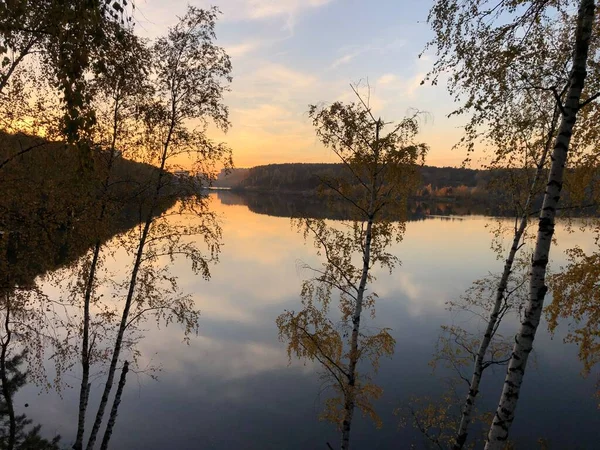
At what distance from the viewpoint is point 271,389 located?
813 inches

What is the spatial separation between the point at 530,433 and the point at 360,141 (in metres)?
16.1

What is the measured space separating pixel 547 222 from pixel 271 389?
18588 mm

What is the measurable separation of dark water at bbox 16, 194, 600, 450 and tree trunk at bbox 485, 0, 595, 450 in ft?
37.5

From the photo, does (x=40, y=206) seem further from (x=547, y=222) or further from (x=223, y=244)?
(x=547, y=222)

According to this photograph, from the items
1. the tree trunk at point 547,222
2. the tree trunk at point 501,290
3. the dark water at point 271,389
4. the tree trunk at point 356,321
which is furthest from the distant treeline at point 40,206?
the tree trunk at point 501,290

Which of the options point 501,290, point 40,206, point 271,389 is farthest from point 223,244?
point 271,389

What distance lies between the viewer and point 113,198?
10602 millimetres

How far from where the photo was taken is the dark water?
17000 millimetres

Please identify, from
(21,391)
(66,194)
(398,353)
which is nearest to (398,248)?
(398,353)

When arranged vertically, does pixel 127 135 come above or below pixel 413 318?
above

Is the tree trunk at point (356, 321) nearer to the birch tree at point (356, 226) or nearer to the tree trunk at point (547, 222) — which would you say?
the birch tree at point (356, 226)

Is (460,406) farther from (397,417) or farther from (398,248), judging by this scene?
(398,248)

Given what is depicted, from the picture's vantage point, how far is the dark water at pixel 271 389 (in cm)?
1700

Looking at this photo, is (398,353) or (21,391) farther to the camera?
(398,353)
